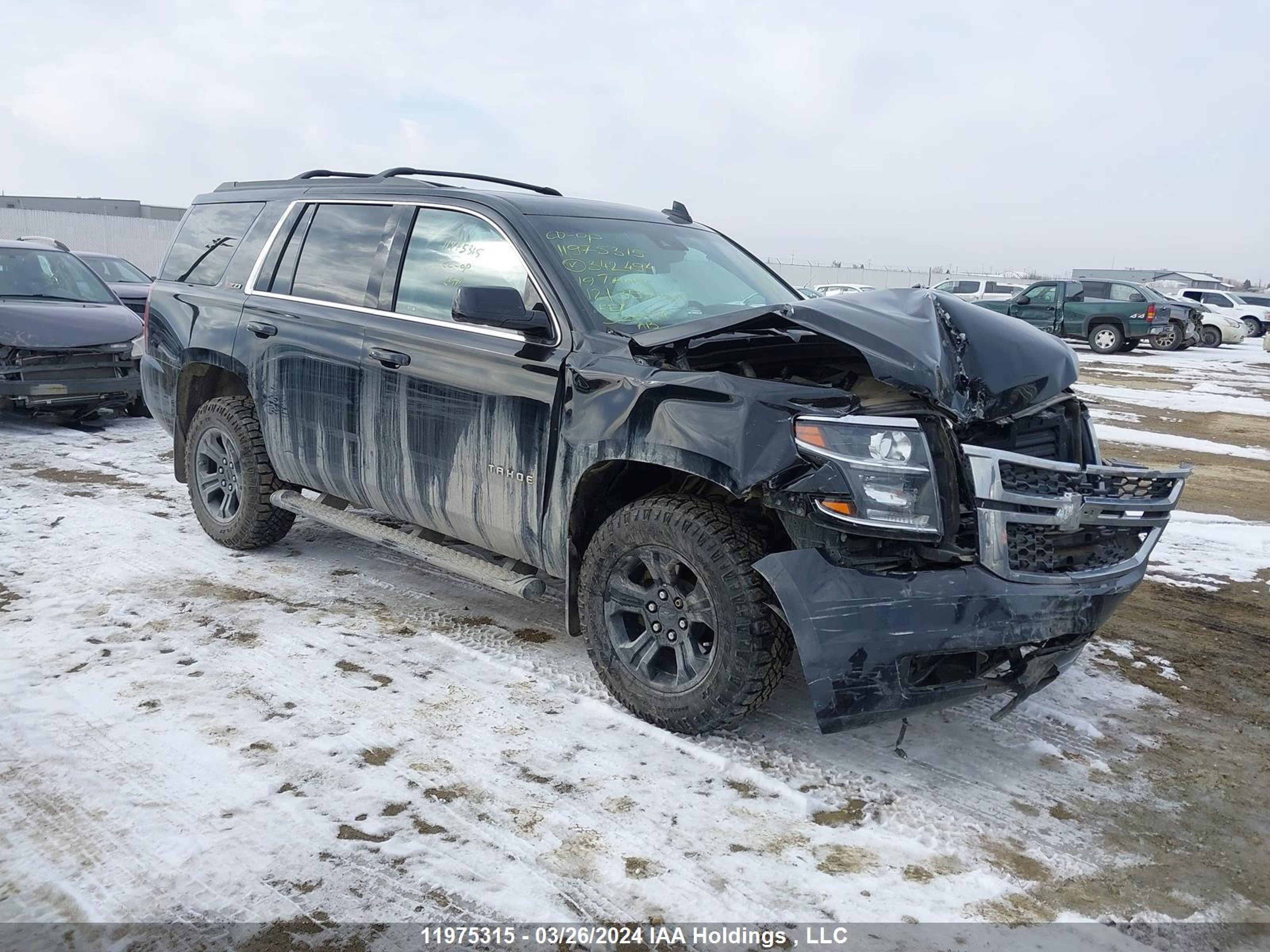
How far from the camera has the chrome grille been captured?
9.87 feet

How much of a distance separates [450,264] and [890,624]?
2.50m

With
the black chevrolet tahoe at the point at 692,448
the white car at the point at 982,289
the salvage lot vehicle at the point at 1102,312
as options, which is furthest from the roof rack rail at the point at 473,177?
the white car at the point at 982,289

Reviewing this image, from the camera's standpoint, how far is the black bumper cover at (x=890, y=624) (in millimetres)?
2953

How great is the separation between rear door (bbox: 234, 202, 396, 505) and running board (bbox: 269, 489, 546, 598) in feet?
0.41

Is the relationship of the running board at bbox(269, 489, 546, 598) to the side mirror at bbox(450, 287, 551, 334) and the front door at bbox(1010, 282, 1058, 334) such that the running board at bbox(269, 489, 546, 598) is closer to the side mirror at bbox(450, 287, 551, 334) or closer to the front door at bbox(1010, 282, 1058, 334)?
the side mirror at bbox(450, 287, 551, 334)

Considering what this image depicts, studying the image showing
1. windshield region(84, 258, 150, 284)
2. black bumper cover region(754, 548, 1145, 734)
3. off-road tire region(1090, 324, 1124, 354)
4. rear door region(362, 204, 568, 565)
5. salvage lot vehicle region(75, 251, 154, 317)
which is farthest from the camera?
off-road tire region(1090, 324, 1124, 354)

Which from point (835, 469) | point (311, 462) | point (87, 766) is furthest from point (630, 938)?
point (311, 462)

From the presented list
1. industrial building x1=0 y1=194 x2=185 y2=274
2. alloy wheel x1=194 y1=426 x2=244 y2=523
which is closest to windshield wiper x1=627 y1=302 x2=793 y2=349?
alloy wheel x1=194 y1=426 x2=244 y2=523

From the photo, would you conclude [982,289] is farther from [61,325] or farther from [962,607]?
[962,607]

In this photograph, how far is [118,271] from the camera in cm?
1422

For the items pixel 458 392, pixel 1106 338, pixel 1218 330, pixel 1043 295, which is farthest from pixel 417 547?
pixel 1218 330

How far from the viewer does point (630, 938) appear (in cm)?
250

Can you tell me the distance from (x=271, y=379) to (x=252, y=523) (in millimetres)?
838

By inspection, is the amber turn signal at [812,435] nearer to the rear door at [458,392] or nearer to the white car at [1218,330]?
the rear door at [458,392]
